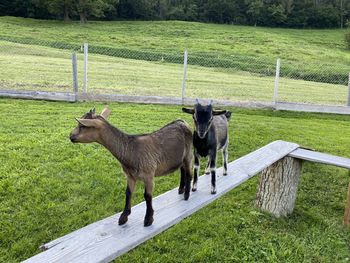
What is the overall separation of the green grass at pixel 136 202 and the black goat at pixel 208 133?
3.70ft

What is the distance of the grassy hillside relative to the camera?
35.8m

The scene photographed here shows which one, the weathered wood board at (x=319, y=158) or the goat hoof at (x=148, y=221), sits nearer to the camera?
the goat hoof at (x=148, y=221)

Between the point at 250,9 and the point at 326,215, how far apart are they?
67.8m

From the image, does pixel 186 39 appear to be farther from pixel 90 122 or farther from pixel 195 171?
pixel 90 122

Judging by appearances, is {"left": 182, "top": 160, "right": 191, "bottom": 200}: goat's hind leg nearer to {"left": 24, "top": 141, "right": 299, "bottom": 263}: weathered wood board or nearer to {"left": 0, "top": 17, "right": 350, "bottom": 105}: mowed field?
{"left": 24, "top": 141, "right": 299, "bottom": 263}: weathered wood board

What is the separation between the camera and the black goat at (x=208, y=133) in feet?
9.66

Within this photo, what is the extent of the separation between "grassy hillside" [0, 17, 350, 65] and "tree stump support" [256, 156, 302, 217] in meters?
29.4

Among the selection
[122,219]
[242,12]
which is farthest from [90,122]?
[242,12]

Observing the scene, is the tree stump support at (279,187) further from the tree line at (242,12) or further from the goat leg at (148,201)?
the tree line at (242,12)

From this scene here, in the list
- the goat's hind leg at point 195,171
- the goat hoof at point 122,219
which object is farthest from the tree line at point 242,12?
the goat hoof at point 122,219

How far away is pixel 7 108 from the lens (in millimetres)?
9328

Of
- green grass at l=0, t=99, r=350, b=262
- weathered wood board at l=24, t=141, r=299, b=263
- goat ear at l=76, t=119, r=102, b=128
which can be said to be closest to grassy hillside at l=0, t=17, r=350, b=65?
green grass at l=0, t=99, r=350, b=262

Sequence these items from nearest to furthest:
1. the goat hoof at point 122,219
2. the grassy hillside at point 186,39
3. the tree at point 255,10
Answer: the goat hoof at point 122,219
the grassy hillside at point 186,39
the tree at point 255,10

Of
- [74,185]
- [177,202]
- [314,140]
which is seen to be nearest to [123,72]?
[314,140]
